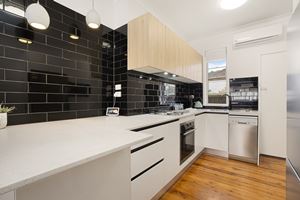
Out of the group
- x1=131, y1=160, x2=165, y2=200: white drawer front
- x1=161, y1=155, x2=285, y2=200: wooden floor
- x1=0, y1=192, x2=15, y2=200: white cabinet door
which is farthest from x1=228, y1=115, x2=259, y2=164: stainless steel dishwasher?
x1=0, y1=192, x2=15, y2=200: white cabinet door

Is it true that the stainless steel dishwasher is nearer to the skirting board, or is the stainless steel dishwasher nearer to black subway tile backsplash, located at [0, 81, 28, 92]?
the skirting board

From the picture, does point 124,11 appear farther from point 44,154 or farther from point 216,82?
point 216,82

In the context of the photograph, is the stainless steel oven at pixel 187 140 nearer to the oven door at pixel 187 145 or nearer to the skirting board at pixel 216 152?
A: the oven door at pixel 187 145

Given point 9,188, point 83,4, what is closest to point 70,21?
point 83,4

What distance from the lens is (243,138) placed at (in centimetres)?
237

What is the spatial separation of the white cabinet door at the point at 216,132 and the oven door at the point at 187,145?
0.66 m

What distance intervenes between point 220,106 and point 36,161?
10.8ft

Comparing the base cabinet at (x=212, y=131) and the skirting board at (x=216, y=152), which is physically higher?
the base cabinet at (x=212, y=131)

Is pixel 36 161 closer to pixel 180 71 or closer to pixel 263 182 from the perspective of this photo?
pixel 180 71

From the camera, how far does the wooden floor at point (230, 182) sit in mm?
1559

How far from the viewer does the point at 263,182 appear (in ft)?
5.90

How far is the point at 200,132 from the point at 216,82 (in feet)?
4.34

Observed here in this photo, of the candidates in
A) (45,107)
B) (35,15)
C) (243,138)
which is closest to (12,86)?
(45,107)

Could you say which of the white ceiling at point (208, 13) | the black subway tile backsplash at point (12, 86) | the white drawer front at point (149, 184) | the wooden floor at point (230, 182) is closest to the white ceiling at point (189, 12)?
the white ceiling at point (208, 13)
